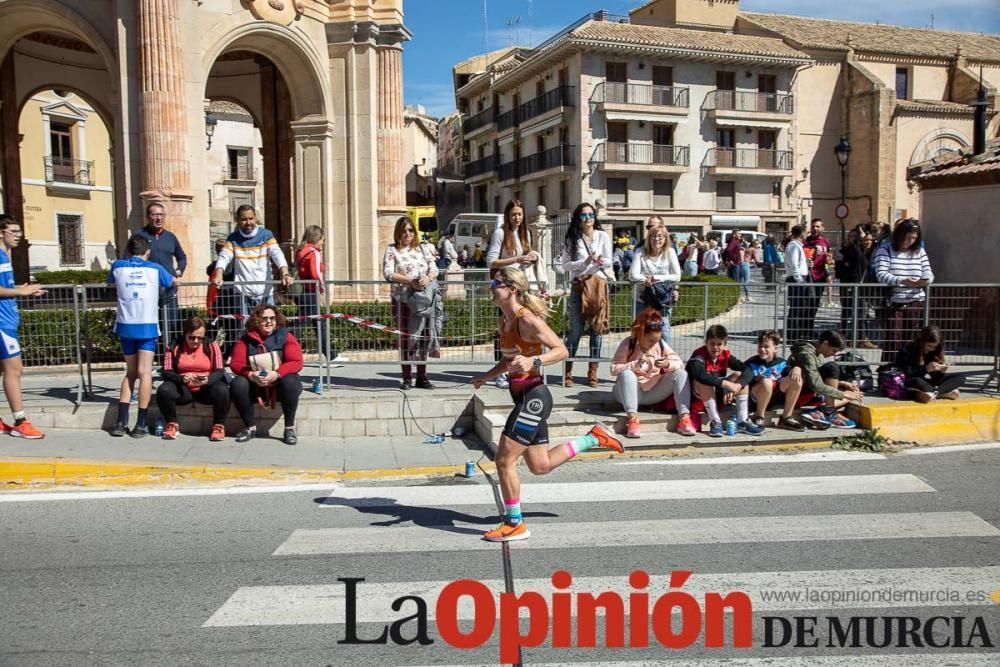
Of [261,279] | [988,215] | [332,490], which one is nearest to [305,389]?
[261,279]

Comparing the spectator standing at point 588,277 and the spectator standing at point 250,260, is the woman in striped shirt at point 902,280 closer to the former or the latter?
the spectator standing at point 588,277

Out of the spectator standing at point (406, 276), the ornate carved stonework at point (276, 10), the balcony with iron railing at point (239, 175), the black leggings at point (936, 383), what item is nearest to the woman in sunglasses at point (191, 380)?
the spectator standing at point (406, 276)

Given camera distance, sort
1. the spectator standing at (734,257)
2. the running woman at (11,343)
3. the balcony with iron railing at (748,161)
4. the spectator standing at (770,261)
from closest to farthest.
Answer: the running woman at (11,343)
the spectator standing at (770,261)
the spectator standing at (734,257)
the balcony with iron railing at (748,161)

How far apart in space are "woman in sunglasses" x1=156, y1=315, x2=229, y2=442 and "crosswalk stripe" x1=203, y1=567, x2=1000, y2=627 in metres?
4.09

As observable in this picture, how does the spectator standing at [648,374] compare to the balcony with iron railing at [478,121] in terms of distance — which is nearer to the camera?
the spectator standing at [648,374]

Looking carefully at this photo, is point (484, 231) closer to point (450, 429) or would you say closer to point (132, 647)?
point (450, 429)

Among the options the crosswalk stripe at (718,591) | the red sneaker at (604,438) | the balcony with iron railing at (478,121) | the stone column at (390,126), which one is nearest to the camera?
the crosswalk stripe at (718,591)

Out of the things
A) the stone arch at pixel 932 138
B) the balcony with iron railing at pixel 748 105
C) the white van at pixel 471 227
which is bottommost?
the white van at pixel 471 227

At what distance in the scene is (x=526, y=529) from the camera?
19.1 feet

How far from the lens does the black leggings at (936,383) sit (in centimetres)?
915

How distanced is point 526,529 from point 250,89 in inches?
689

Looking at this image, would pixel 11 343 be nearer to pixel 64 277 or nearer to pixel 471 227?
pixel 64 277

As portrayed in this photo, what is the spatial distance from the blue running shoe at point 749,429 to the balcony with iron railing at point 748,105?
4580 centimetres

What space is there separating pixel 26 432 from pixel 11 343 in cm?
89
